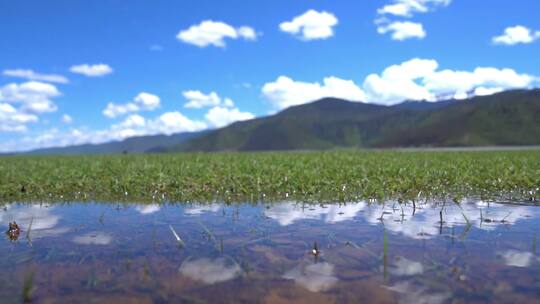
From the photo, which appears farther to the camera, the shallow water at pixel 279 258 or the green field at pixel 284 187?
the green field at pixel 284 187

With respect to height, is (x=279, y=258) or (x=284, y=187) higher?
(x=284, y=187)

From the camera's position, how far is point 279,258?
223 inches

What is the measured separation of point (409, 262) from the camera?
5363mm

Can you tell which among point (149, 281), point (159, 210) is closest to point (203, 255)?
point (149, 281)

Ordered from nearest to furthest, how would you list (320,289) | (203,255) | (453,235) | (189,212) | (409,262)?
(320,289) < (409,262) < (203,255) < (453,235) < (189,212)

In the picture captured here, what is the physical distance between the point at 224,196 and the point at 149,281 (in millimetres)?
7775

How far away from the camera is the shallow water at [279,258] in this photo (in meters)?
4.41

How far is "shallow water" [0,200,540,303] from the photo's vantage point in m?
4.41

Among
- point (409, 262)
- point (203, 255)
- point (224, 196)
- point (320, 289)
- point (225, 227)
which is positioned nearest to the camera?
point (320, 289)

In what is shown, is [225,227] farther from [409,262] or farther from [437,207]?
[437,207]

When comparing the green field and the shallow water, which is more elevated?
the green field

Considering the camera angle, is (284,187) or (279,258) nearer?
(279,258)

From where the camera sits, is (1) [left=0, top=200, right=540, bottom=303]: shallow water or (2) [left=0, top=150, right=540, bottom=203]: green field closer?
(1) [left=0, top=200, right=540, bottom=303]: shallow water

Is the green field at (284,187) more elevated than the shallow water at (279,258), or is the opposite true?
the green field at (284,187)
